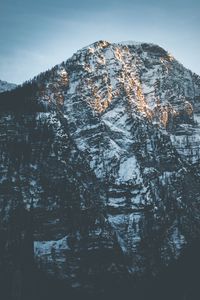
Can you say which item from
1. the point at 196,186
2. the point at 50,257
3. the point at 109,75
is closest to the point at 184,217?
the point at 196,186

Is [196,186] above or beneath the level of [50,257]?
above

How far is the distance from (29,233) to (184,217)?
133 ft

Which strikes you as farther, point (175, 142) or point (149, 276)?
point (175, 142)

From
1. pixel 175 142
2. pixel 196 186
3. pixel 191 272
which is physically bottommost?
pixel 191 272

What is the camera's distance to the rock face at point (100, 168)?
11431 centimetres

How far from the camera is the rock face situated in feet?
375

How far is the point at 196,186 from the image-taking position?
454 feet

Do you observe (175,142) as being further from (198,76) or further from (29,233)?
(29,233)

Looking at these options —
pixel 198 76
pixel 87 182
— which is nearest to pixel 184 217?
pixel 87 182

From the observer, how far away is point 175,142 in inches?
5846

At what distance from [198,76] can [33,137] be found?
69.0m

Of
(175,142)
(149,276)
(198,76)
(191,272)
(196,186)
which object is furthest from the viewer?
(198,76)

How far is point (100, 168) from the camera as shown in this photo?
13200 cm

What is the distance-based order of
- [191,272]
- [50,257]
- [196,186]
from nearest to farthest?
[50,257], [191,272], [196,186]
